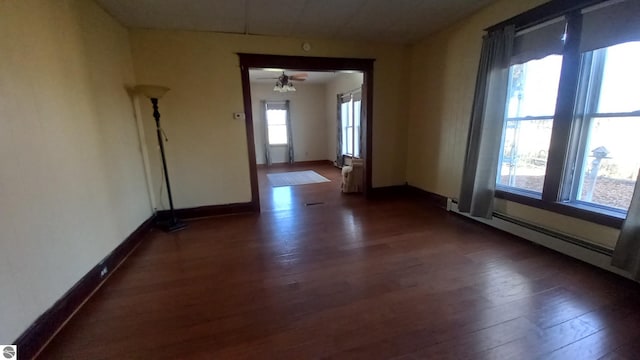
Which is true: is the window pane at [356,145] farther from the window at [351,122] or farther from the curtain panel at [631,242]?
the curtain panel at [631,242]

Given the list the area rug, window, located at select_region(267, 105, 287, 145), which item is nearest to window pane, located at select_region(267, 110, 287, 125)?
window, located at select_region(267, 105, 287, 145)

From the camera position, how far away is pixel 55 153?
1.86 m

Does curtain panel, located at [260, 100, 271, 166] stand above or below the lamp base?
above

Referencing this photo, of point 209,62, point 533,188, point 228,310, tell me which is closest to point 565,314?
point 533,188

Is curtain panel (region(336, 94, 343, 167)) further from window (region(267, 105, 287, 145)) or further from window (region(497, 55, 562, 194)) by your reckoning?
window (region(497, 55, 562, 194))

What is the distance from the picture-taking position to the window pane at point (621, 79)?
6.53 ft

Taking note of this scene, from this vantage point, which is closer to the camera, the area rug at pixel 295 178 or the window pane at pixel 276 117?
the area rug at pixel 295 178

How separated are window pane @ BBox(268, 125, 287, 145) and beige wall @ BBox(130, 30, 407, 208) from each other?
482cm

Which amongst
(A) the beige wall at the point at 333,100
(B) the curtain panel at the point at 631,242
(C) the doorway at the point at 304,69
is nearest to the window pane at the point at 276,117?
(A) the beige wall at the point at 333,100

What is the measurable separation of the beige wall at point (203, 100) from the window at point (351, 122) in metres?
2.62

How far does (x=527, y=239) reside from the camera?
9.05ft

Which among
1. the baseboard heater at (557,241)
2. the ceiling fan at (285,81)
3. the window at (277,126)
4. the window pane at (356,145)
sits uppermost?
the ceiling fan at (285,81)

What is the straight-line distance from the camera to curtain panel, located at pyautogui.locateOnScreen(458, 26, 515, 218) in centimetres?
281

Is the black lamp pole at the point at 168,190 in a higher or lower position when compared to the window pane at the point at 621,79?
lower
